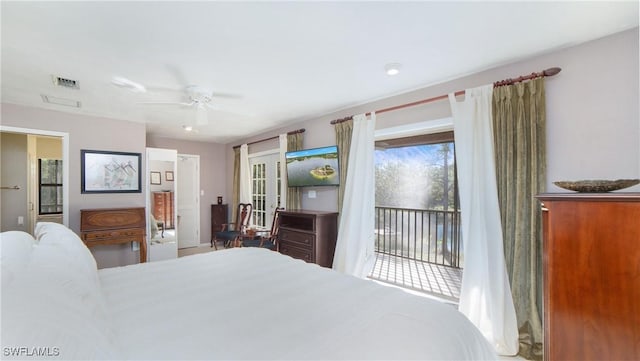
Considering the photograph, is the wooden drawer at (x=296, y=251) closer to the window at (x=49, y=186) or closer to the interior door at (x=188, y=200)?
the interior door at (x=188, y=200)

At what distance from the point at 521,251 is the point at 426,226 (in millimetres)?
2792

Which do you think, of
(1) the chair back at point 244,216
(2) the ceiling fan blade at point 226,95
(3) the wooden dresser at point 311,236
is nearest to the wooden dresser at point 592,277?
(3) the wooden dresser at point 311,236

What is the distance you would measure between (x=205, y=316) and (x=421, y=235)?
455cm

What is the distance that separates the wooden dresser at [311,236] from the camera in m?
3.62

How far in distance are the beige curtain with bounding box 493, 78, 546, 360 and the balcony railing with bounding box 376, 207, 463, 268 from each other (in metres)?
2.31

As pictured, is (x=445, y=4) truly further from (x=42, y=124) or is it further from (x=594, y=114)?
(x=42, y=124)

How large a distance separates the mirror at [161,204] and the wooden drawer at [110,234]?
1.95ft

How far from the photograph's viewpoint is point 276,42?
2.06 meters

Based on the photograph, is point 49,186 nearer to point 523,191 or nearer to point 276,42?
point 276,42

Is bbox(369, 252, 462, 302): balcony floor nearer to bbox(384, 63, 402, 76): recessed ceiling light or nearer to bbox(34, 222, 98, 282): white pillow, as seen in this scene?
bbox(384, 63, 402, 76): recessed ceiling light

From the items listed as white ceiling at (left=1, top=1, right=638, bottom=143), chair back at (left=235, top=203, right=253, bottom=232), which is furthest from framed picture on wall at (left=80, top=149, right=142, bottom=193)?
chair back at (left=235, top=203, right=253, bottom=232)

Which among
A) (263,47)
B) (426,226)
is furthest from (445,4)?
(426,226)

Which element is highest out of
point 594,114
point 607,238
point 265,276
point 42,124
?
point 42,124

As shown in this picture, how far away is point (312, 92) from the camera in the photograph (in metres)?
3.18
